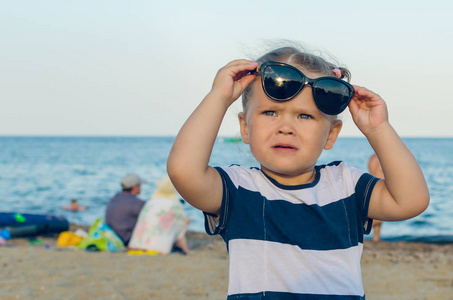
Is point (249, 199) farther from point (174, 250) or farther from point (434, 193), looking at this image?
point (434, 193)

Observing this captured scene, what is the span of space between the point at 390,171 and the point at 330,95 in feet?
1.51

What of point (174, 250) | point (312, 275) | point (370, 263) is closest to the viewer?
point (312, 275)

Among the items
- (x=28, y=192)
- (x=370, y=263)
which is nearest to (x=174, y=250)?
(x=370, y=263)

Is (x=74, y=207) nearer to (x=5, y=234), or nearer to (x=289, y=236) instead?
(x=5, y=234)

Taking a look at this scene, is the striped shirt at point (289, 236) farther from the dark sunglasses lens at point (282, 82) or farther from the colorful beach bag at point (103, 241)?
the colorful beach bag at point (103, 241)

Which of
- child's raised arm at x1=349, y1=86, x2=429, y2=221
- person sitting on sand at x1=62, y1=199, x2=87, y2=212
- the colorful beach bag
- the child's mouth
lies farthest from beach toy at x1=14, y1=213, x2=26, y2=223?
child's raised arm at x1=349, y1=86, x2=429, y2=221

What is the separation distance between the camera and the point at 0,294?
4746 mm

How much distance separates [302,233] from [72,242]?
23.1 feet

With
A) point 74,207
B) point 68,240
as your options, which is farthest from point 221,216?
point 74,207

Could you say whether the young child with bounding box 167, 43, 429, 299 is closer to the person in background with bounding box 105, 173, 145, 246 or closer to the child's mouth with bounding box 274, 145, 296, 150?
the child's mouth with bounding box 274, 145, 296, 150

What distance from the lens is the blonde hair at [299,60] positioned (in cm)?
237

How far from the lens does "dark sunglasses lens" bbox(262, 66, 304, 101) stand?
7.03ft

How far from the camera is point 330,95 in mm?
2209

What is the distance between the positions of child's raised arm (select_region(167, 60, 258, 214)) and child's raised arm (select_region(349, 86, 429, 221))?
0.64 metres
